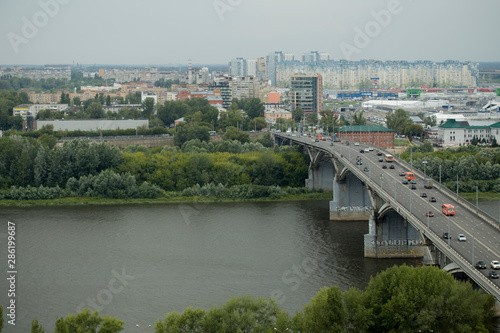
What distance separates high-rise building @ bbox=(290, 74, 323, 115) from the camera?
144 feet

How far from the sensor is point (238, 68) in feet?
287

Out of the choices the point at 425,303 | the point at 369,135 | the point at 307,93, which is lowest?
the point at 425,303

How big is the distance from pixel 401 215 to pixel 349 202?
4.56 metres

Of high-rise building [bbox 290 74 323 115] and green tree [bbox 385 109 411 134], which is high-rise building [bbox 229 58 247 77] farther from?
green tree [bbox 385 109 411 134]

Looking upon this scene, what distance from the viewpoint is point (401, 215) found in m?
12.5

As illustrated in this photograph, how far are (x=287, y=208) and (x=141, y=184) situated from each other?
15.6 ft

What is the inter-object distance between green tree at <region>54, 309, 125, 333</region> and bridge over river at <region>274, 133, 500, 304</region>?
4.36 m

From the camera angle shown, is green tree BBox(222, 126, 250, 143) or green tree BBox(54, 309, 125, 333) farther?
green tree BBox(222, 126, 250, 143)

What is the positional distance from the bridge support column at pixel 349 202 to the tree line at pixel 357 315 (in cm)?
817

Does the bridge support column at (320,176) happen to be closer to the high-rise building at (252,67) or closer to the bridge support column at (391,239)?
the bridge support column at (391,239)

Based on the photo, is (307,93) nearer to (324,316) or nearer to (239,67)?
→ (324,316)

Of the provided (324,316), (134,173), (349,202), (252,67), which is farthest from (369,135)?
(252,67)

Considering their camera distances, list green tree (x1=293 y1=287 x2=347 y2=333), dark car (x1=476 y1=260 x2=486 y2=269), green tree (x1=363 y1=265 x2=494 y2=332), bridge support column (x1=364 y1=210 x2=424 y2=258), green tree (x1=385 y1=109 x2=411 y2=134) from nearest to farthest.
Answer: green tree (x1=363 y1=265 x2=494 y2=332) < green tree (x1=293 y1=287 x2=347 y2=333) < dark car (x1=476 y1=260 x2=486 y2=269) < bridge support column (x1=364 y1=210 x2=424 y2=258) < green tree (x1=385 y1=109 x2=411 y2=134)

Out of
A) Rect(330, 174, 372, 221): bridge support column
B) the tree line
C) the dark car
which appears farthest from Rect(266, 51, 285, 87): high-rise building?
the tree line
